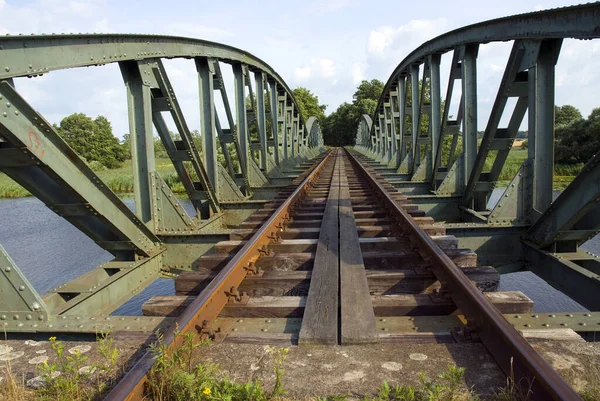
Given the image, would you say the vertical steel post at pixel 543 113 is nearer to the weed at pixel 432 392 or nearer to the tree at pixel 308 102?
the weed at pixel 432 392

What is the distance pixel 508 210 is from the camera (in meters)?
5.38

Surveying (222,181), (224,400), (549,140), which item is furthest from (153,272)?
(549,140)

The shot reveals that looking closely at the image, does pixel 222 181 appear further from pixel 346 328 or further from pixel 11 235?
pixel 11 235

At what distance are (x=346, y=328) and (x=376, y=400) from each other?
2.26ft

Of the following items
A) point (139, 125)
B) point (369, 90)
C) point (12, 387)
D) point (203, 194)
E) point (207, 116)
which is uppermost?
point (369, 90)

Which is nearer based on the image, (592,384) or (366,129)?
(592,384)

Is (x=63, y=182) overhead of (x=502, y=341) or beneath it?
overhead

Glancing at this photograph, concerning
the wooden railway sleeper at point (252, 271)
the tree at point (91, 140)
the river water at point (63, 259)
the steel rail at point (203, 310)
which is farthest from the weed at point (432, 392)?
the tree at point (91, 140)

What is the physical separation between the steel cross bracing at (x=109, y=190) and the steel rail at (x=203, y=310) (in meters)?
0.36

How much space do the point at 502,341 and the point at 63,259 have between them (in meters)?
12.3

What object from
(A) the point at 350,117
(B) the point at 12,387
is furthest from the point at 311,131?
(A) the point at 350,117

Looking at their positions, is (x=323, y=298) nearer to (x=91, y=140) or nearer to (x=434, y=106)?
(x=434, y=106)

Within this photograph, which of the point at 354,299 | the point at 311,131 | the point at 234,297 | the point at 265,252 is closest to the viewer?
the point at 354,299

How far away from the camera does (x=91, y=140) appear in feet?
229
